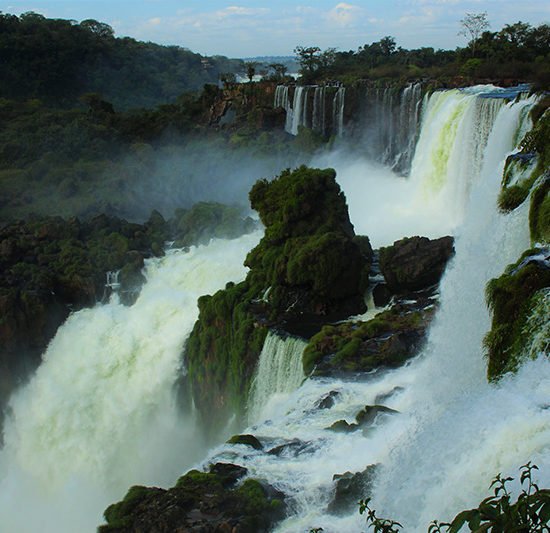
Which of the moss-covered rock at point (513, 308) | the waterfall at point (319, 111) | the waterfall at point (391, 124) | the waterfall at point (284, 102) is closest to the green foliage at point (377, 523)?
the moss-covered rock at point (513, 308)

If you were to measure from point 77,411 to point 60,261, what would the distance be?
5.86 metres

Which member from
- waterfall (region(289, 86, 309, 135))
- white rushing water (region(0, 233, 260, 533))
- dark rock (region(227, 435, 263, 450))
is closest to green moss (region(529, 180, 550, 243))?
dark rock (region(227, 435, 263, 450))

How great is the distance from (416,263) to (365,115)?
16555mm

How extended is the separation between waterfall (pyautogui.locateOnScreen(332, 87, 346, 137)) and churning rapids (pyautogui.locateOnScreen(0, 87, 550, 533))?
3.18 meters

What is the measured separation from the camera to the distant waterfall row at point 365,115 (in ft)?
89.4

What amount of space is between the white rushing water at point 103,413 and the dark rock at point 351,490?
8.14 metres

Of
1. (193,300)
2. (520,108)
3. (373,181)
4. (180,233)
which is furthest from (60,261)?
(520,108)

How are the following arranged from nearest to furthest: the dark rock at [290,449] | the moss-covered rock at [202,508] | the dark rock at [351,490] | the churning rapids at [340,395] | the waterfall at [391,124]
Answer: the churning rapids at [340,395], the dark rock at [351,490], the moss-covered rock at [202,508], the dark rock at [290,449], the waterfall at [391,124]

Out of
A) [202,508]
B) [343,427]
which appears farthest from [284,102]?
[202,508]

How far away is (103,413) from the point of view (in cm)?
1844

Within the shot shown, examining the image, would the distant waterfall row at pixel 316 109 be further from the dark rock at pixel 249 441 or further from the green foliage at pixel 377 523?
the green foliage at pixel 377 523

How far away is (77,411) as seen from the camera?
18.6 m

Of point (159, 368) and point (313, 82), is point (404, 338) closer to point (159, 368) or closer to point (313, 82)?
point (159, 368)

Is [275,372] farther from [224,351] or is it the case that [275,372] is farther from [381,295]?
[381,295]
